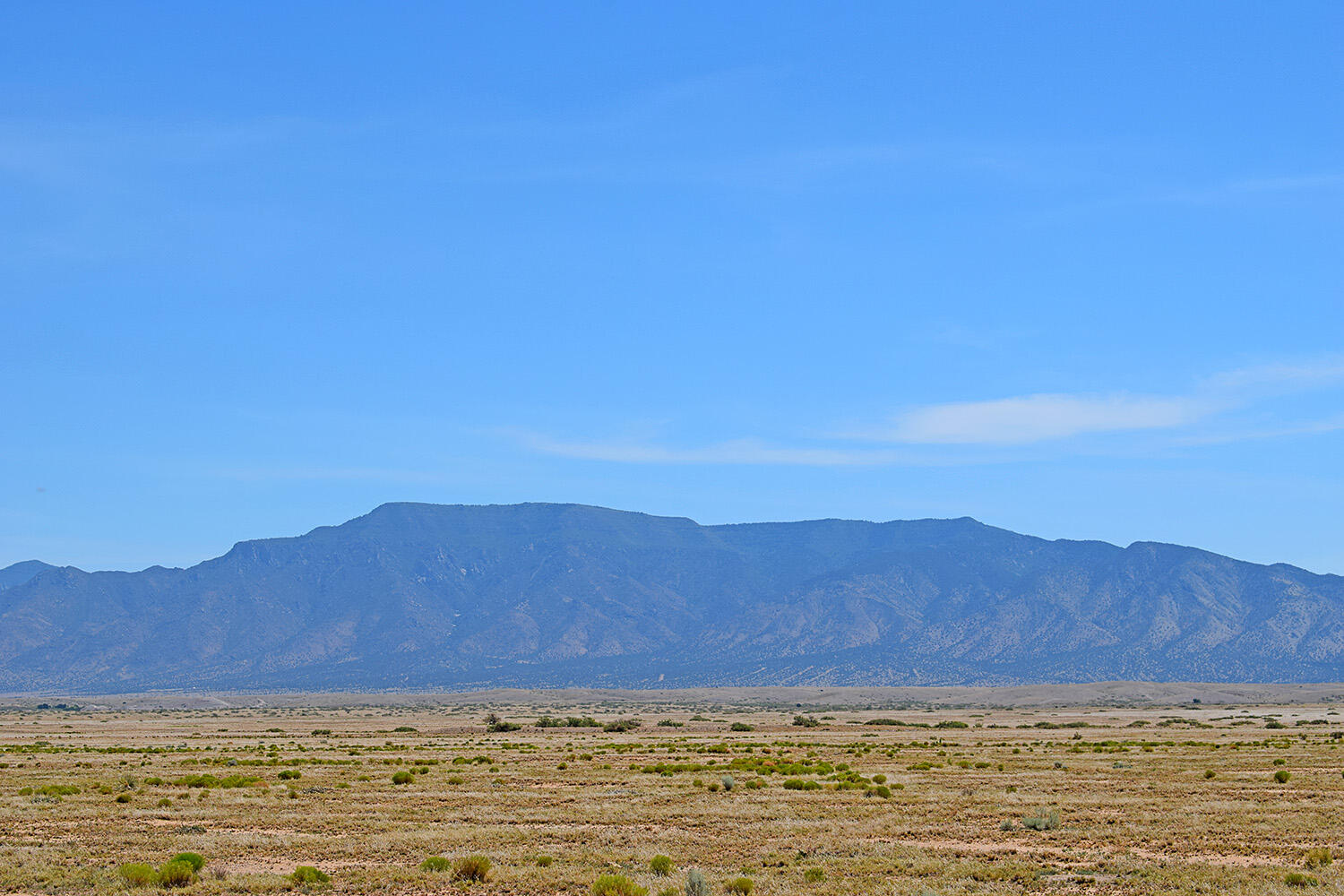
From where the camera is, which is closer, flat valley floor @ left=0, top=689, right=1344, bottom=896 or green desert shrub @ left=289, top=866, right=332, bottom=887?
green desert shrub @ left=289, top=866, right=332, bottom=887

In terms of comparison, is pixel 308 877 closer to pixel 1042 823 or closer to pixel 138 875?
pixel 138 875

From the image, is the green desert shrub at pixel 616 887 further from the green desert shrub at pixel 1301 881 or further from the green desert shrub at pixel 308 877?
the green desert shrub at pixel 1301 881

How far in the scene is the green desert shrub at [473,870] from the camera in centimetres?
→ 2120

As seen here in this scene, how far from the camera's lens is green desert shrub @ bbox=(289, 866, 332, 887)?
68.3ft

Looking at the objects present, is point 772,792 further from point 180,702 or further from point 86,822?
point 180,702

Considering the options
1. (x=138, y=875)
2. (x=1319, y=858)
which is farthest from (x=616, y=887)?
(x=1319, y=858)

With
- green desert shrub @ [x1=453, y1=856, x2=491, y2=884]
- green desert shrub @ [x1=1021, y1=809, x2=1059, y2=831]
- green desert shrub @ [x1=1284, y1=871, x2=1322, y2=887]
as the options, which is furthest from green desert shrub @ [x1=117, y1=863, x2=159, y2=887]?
green desert shrub @ [x1=1284, y1=871, x2=1322, y2=887]

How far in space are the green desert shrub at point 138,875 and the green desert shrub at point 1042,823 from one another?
17.7 meters

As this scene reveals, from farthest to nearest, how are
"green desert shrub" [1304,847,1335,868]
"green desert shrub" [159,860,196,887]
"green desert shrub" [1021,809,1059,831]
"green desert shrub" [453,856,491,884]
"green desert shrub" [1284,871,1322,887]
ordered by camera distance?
"green desert shrub" [1021,809,1059,831], "green desert shrub" [1304,847,1335,868], "green desert shrub" [453,856,491,884], "green desert shrub" [159,860,196,887], "green desert shrub" [1284,871,1322,887]

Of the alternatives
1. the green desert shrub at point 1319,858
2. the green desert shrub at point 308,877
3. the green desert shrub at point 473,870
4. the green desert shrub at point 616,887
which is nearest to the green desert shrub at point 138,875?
the green desert shrub at point 308,877

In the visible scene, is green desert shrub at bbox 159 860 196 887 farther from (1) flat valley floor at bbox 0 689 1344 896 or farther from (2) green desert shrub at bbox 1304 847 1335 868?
(2) green desert shrub at bbox 1304 847 1335 868

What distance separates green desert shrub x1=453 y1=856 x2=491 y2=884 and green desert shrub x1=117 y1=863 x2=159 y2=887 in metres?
4.94

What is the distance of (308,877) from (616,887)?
547 cm

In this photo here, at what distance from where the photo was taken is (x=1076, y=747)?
58.1 metres
